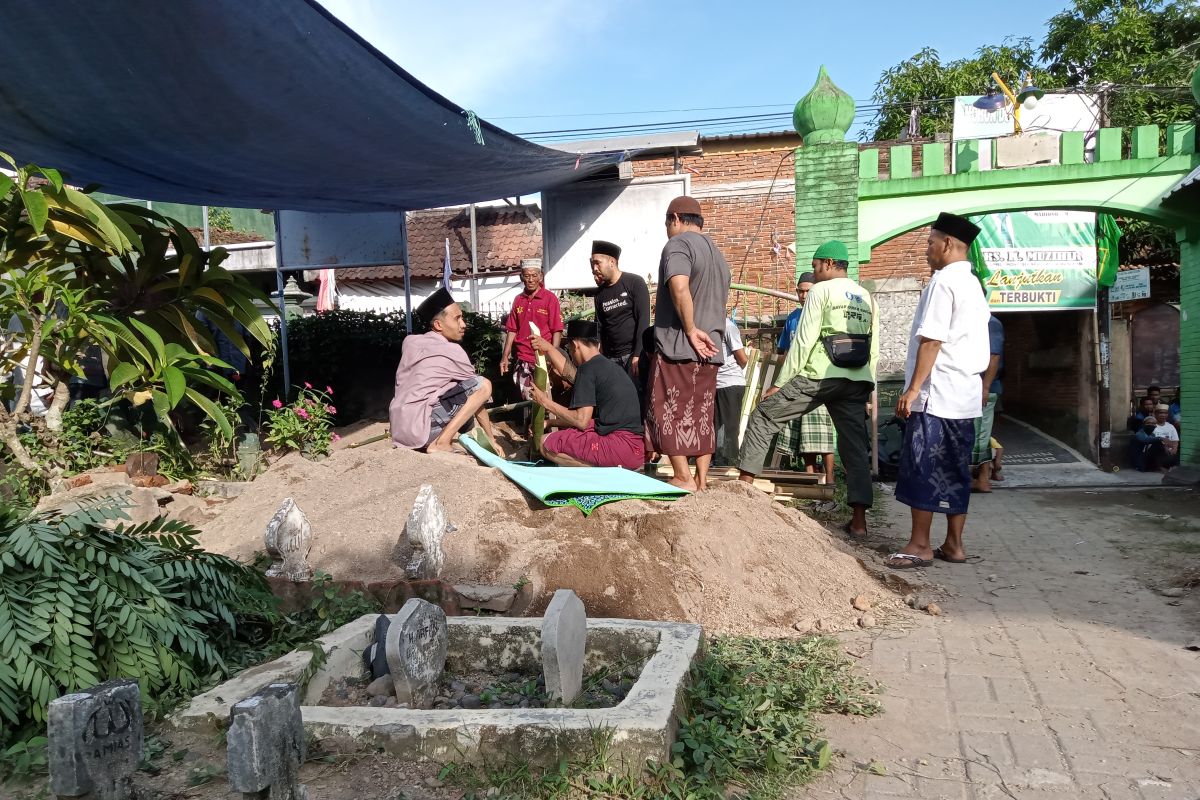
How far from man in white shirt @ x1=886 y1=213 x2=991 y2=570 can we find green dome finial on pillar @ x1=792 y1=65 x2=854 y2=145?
140 inches

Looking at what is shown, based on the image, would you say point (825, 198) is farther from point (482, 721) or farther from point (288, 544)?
point (482, 721)

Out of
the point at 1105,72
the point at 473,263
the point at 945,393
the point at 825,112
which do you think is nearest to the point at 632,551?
the point at 945,393

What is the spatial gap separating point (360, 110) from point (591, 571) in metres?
3.27

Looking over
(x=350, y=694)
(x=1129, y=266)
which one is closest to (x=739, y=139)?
(x=1129, y=266)

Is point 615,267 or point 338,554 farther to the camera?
point 615,267

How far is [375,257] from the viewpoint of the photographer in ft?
28.7

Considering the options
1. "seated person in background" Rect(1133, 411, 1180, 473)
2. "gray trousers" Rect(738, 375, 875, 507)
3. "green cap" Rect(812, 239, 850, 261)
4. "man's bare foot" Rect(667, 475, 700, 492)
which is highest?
"green cap" Rect(812, 239, 850, 261)

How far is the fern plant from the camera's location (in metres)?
2.26

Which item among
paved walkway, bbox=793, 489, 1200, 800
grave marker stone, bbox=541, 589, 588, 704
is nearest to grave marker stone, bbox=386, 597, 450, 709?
grave marker stone, bbox=541, 589, 588, 704

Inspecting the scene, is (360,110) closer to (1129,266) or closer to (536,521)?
(536,521)

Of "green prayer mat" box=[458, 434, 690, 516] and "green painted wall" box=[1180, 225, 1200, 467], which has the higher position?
"green painted wall" box=[1180, 225, 1200, 467]

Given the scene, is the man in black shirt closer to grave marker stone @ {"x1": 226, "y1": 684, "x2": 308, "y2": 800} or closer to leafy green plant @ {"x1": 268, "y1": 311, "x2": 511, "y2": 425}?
leafy green plant @ {"x1": 268, "y1": 311, "x2": 511, "y2": 425}

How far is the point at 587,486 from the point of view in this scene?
13.6 feet

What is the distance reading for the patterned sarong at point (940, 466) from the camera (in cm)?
424
